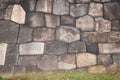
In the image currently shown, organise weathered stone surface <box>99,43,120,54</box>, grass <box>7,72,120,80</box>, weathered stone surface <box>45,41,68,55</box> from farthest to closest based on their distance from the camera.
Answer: weathered stone surface <box>99,43,120,54</box> → weathered stone surface <box>45,41,68,55</box> → grass <box>7,72,120,80</box>

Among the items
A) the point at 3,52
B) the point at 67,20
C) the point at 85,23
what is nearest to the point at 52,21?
the point at 67,20

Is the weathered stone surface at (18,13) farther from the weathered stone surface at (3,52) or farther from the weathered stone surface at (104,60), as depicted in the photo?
the weathered stone surface at (104,60)

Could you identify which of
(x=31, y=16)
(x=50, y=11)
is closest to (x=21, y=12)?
(x=31, y=16)

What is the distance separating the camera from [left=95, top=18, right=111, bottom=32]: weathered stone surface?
539 cm

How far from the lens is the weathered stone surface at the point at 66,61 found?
16.9 ft

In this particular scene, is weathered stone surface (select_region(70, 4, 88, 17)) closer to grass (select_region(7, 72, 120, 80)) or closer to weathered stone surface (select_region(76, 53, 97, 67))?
weathered stone surface (select_region(76, 53, 97, 67))

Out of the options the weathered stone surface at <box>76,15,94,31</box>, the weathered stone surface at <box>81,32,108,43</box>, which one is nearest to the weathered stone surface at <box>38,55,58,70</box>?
the weathered stone surface at <box>81,32,108,43</box>

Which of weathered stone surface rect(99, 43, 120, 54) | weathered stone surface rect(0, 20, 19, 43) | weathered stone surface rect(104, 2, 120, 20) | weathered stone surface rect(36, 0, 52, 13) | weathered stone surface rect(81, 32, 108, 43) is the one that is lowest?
weathered stone surface rect(99, 43, 120, 54)

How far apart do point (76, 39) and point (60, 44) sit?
0.41 metres

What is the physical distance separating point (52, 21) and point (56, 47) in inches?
25.1

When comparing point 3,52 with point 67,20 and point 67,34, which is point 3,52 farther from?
point 67,20

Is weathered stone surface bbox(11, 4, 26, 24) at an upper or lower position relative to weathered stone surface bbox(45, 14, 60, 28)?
upper

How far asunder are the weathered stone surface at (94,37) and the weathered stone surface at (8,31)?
5.29ft

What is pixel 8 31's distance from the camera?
5.21 meters
